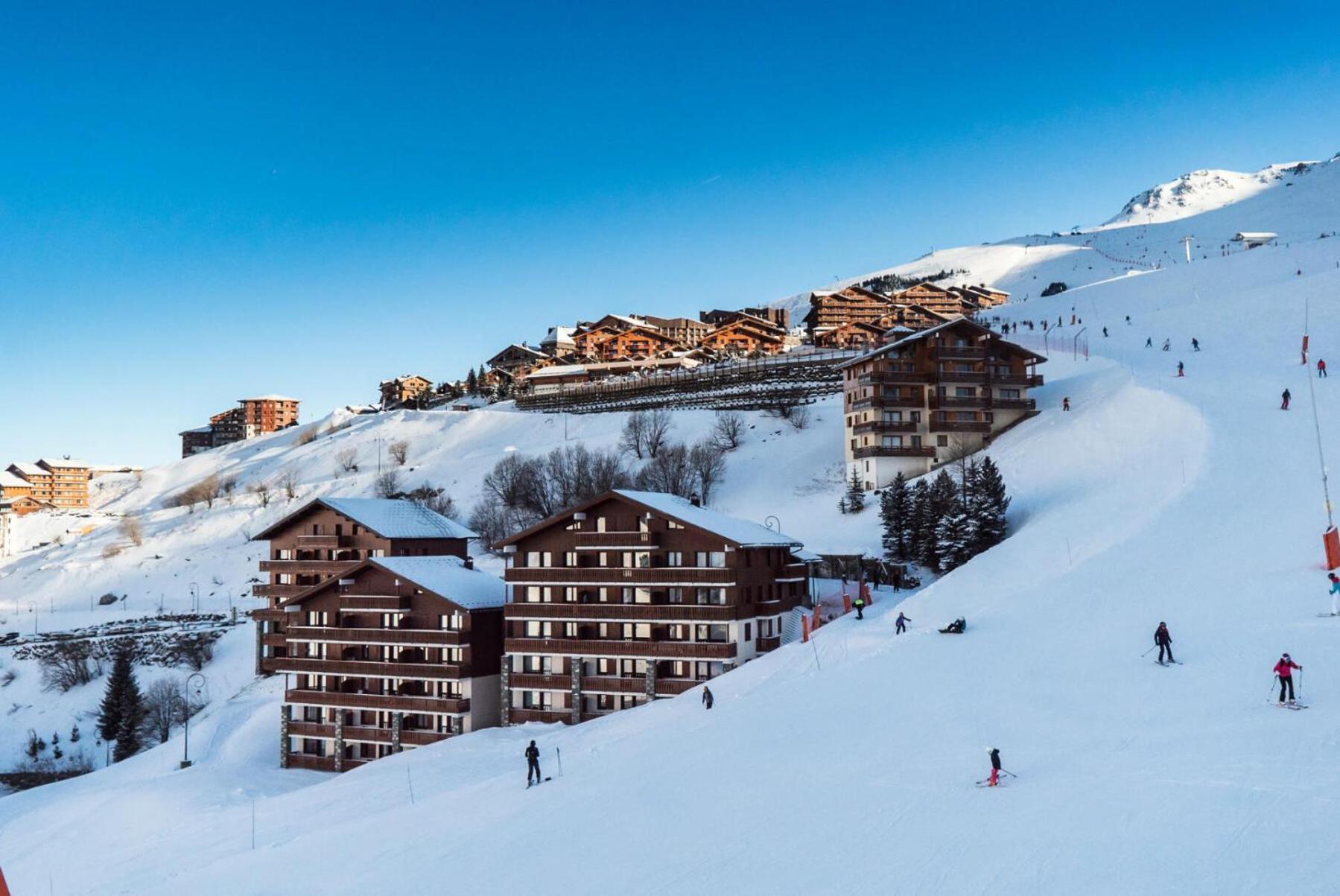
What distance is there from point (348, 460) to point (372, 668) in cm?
7796

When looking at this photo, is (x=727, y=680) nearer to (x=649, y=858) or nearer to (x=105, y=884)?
(x=649, y=858)

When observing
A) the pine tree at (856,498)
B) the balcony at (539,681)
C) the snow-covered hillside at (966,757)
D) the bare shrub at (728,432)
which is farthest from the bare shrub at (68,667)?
the pine tree at (856,498)

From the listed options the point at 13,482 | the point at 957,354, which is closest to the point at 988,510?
the point at 957,354

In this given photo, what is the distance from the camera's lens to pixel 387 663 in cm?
5159

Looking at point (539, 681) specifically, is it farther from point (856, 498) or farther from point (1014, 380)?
point (1014, 380)

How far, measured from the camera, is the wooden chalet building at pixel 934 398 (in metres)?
70.4

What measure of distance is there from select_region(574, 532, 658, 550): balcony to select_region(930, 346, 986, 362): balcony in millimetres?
31465

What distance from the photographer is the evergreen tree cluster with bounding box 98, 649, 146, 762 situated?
64.6 metres

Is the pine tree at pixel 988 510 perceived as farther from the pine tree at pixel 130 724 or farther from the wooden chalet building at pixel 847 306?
the wooden chalet building at pixel 847 306

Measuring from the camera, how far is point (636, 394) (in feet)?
407

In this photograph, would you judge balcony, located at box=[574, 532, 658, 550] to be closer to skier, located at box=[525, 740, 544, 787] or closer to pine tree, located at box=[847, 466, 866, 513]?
skier, located at box=[525, 740, 544, 787]

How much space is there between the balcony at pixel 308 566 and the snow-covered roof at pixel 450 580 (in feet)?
26.6

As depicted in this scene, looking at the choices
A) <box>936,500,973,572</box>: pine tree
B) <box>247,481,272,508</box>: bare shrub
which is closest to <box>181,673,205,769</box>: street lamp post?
<box>936,500,973,572</box>: pine tree

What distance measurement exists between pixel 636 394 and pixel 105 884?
315 feet
